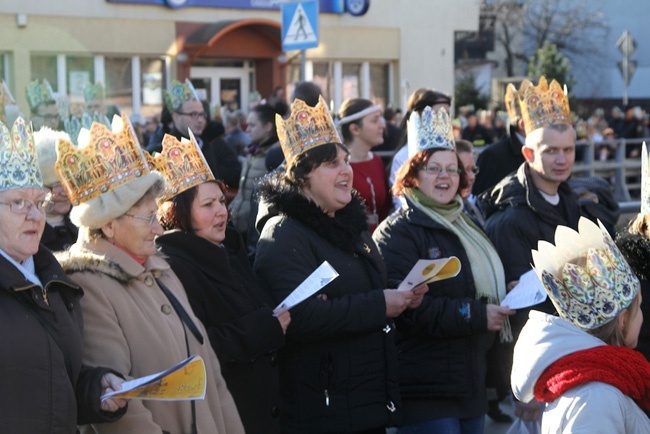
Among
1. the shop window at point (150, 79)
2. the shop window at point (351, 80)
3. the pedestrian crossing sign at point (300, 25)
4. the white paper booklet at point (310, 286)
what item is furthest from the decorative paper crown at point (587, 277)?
the shop window at point (351, 80)

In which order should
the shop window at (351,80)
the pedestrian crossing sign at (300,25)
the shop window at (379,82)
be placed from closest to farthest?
Result: the pedestrian crossing sign at (300,25), the shop window at (351,80), the shop window at (379,82)

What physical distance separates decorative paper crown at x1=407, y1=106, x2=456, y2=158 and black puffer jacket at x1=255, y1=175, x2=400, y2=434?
89 centimetres

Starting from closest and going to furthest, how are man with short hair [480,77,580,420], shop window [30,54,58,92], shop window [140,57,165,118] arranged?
man with short hair [480,77,580,420] < shop window [30,54,58,92] < shop window [140,57,165,118]

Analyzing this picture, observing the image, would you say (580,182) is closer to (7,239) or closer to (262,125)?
(262,125)

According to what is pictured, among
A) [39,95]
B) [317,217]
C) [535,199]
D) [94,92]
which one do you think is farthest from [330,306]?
[94,92]

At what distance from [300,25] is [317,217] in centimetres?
563

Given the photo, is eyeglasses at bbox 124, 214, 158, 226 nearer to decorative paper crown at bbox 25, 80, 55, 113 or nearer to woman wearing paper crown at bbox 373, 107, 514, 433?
woman wearing paper crown at bbox 373, 107, 514, 433

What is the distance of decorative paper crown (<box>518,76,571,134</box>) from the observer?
6172 mm

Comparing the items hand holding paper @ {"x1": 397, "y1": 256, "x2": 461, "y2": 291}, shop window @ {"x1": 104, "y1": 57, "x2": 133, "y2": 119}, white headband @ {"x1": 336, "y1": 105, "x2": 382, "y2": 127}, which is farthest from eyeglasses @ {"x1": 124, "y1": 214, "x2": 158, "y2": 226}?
shop window @ {"x1": 104, "y1": 57, "x2": 133, "y2": 119}

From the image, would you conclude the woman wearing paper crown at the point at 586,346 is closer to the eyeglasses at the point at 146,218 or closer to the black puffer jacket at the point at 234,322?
the black puffer jacket at the point at 234,322

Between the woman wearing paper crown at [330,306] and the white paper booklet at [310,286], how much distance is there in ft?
0.53

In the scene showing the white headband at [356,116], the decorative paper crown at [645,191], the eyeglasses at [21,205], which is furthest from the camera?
the white headband at [356,116]

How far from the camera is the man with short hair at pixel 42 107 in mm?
8414

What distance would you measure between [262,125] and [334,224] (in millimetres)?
3302
